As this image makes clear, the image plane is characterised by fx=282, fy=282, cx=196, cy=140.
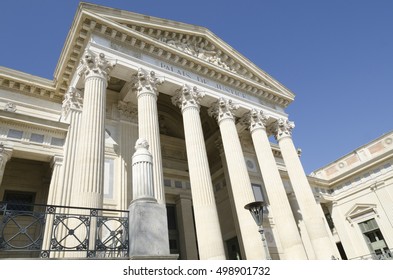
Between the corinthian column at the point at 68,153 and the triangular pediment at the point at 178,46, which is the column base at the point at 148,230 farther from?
the triangular pediment at the point at 178,46

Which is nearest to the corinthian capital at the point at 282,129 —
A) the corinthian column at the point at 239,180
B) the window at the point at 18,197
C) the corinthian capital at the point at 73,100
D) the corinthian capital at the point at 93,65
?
the corinthian column at the point at 239,180

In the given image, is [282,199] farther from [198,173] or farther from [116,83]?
[116,83]

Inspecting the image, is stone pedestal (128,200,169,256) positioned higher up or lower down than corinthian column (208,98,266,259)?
lower down

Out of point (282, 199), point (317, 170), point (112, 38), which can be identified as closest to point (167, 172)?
point (282, 199)

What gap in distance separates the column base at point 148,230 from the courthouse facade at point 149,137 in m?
1.36

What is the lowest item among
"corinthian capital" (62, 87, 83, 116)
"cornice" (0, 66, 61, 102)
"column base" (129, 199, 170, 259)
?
"column base" (129, 199, 170, 259)

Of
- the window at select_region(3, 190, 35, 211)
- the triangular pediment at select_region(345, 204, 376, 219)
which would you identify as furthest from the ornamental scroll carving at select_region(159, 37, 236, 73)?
the triangular pediment at select_region(345, 204, 376, 219)

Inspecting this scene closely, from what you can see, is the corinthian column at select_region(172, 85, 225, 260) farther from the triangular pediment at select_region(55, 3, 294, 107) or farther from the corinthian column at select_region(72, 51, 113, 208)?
the corinthian column at select_region(72, 51, 113, 208)

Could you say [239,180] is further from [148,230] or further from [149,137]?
[148,230]

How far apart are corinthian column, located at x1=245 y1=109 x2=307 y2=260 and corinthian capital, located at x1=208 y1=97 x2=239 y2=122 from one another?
2.17 m

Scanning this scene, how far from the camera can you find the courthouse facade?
38.2 feet

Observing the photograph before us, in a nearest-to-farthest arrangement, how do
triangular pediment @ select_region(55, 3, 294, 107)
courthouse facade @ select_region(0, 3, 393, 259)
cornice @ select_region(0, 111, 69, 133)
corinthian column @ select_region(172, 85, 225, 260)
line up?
corinthian column @ select_region(172, 85, 225, 260) → courthouse facade @ select_region(0, 3, 393, 259) → cornice @ select_region(0, 111, 69, 133) → triangular pediment @ select_region(55, 3, 294, 107)

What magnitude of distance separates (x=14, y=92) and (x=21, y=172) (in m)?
4.37

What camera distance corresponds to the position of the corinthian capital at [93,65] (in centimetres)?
1258
